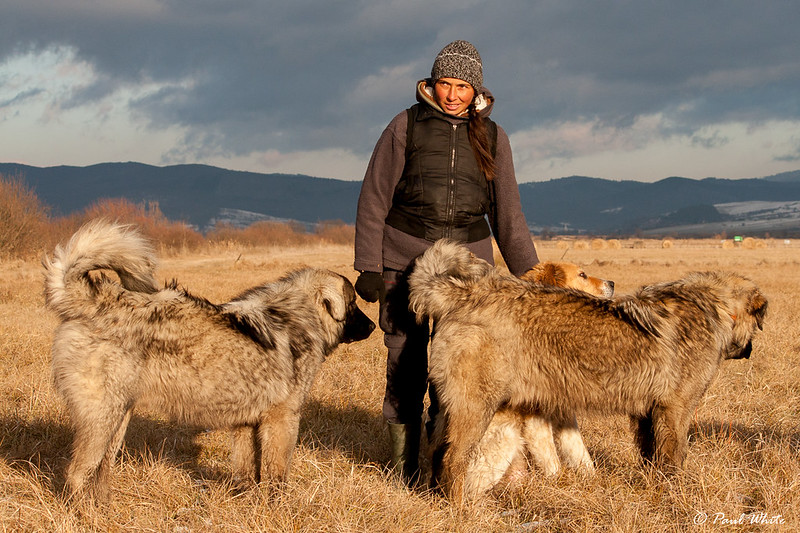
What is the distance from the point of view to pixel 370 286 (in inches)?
154

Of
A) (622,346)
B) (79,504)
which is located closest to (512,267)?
(622,346)

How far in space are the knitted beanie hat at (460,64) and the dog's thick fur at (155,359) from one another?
5.72 ft

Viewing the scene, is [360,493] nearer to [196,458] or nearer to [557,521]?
[557,521]

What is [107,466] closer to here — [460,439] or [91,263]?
[91,263]

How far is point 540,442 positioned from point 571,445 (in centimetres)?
31

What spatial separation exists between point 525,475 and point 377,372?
324 centimetres

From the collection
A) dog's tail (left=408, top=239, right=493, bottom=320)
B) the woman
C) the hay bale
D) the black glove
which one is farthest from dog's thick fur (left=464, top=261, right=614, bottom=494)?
the hay bale

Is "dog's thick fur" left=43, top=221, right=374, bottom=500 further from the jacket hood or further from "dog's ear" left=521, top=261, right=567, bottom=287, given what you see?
"dog's ear" left=521, top=261, right=567, bottom=287

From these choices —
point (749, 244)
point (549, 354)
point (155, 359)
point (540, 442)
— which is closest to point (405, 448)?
point (540, 442)

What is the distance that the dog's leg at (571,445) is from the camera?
4.14 metres

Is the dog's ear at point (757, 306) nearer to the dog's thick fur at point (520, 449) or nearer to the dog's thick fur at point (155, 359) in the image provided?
the dog's thick fur at point (520, 449)

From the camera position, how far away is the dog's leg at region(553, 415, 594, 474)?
4.14 metres

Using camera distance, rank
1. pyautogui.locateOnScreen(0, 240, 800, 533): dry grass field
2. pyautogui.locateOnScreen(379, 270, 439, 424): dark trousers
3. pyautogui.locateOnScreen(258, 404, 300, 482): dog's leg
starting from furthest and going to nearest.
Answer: pyautogui.locateOnScreen(379, 270, 439, 424): dark trousers
pyautogui.locateOnScreen(258, 404, 300, 482): dog's leg
pyautogui.locateOnScreen(0, 240, 800, 533): dry grass field

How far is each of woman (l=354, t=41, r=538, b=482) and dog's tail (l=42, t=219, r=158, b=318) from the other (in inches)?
49.5
